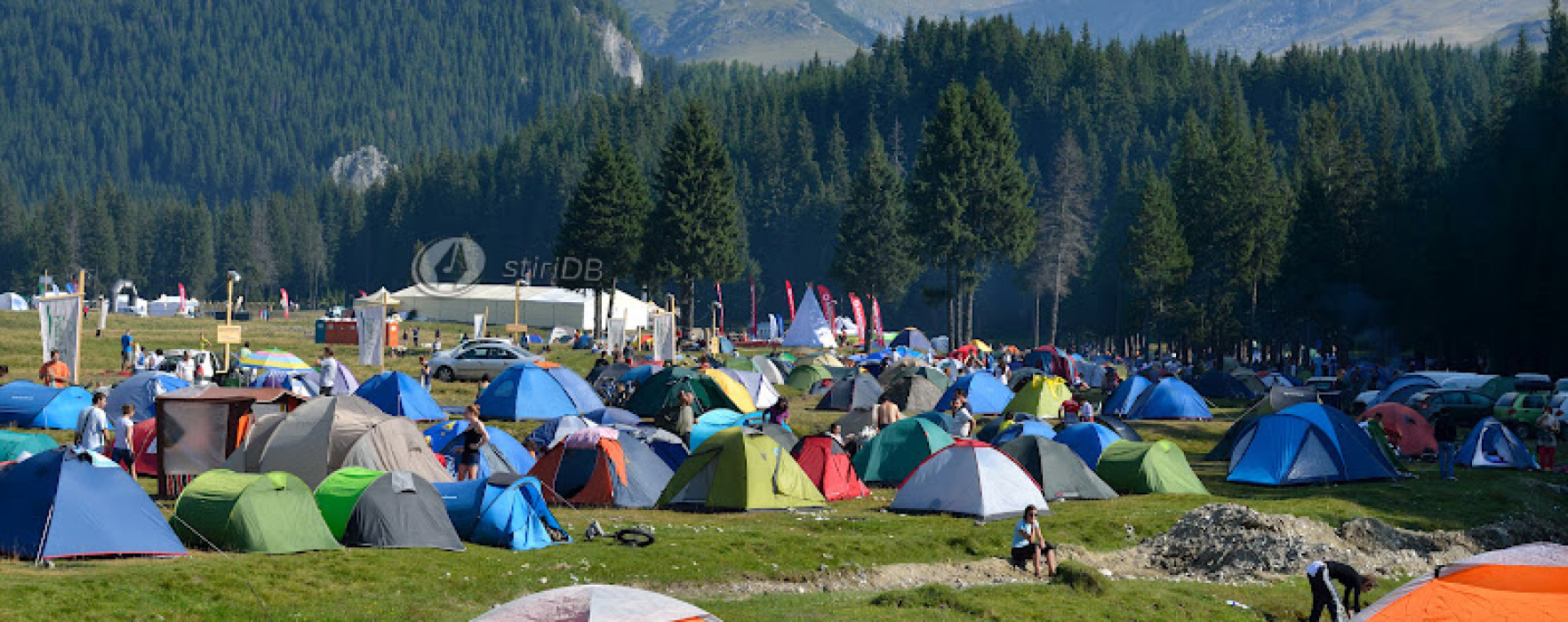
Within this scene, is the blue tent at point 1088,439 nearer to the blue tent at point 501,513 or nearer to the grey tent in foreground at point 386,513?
the blue tent at point 501,513

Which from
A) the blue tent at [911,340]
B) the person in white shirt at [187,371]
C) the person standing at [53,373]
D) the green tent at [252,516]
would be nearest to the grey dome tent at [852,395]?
the person in white shirt at [187,371]

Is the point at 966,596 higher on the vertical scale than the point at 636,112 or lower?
lower

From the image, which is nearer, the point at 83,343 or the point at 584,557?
the point at 584,557

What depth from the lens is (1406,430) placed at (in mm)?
33156

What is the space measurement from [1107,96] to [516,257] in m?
61.4

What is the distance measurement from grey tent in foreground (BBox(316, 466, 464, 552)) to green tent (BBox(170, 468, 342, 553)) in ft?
1.76

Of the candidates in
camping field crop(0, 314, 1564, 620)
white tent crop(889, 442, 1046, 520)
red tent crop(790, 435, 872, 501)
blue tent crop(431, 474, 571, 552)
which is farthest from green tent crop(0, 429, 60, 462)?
white tent crop(889, 442, 1046, 520)

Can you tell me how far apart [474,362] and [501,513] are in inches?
1003

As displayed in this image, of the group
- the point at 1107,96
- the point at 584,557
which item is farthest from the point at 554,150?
the point at 584,557

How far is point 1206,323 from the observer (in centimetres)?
7838

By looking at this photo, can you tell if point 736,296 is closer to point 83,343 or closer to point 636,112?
point 636,112

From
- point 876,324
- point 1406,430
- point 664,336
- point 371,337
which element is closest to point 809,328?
point 876,324

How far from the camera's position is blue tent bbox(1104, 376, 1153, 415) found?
136ft

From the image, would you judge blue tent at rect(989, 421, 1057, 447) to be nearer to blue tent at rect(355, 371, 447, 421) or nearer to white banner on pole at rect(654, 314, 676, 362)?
blue tent at rect(355, 371, 447, 421)
